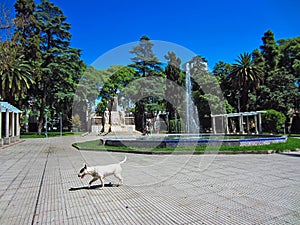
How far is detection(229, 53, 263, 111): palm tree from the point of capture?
34375mm

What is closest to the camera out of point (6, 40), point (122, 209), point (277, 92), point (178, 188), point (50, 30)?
point (122, 209)

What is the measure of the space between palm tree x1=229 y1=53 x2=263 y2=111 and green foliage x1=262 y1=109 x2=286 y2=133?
979cm

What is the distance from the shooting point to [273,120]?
25.0 metres

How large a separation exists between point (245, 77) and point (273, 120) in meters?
10.9

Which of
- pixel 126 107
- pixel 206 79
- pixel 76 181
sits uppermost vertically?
pixel 206 79

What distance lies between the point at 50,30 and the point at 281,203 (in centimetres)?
3786

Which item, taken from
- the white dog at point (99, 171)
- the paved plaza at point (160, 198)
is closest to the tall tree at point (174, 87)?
the paved plaza at point (160, 198)

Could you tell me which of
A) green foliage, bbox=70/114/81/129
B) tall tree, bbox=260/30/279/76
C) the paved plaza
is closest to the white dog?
the paved plaza

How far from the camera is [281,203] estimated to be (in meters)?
4.09

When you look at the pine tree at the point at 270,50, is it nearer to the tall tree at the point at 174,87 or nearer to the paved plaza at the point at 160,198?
the tall tree at the point at 174,87

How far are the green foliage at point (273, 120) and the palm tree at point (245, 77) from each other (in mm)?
9791

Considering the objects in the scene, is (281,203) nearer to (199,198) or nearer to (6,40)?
(199,198)

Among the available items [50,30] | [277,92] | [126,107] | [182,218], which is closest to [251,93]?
[277,92]

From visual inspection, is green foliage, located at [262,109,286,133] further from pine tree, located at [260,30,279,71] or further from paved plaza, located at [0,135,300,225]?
paved plaza, located at [0,135,300,225]
